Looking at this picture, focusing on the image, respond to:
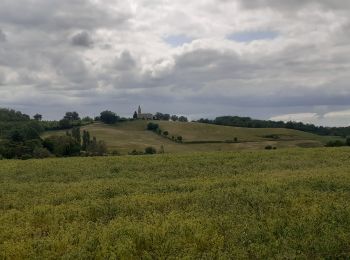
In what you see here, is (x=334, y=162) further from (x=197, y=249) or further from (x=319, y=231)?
(x=197, y=249)

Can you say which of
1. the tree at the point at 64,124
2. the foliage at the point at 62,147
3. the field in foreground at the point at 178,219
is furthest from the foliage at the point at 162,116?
the field in foreground at the point at 178,219

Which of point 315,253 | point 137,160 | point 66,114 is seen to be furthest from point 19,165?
point 66,114

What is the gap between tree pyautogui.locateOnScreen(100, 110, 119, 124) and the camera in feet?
479

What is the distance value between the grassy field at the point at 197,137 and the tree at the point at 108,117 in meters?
8.24

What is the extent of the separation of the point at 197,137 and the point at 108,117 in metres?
42.5

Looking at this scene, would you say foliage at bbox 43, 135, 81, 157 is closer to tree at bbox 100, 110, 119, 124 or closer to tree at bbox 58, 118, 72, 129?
tree at bbox 58, 118, 72, 129

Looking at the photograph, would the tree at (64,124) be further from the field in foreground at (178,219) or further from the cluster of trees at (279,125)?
the field in foreground at (178,219)

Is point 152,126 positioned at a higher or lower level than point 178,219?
higher

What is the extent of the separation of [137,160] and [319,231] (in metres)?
22.2

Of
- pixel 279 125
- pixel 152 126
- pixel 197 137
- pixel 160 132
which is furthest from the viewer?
pixel 279 125

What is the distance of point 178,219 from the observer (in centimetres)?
1295

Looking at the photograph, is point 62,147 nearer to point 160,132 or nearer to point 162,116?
point 160,132

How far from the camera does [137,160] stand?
32.9 m

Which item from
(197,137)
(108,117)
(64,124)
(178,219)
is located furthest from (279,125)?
(178,219)
